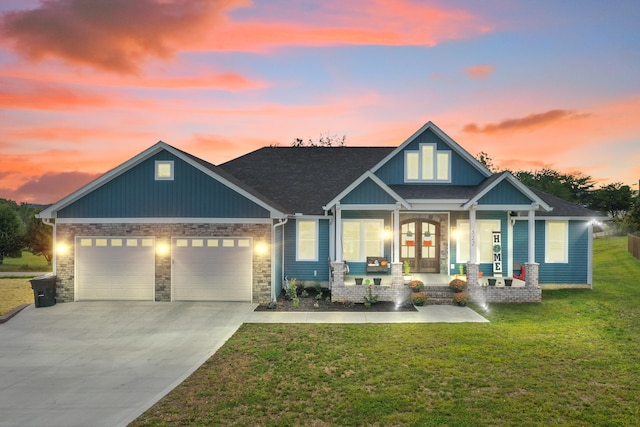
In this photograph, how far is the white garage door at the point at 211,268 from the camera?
13164 millimetres

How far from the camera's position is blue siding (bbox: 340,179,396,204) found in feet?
44.3

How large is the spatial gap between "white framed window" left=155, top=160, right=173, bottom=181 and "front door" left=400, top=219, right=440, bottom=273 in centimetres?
1049

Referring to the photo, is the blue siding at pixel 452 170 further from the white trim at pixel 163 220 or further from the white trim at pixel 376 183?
the white trim at pixel 163 220

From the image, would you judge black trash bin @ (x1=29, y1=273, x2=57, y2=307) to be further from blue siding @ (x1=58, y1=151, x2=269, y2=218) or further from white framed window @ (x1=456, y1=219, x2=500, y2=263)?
white framed window @ (x1=456, y1=219, x2=500, y2=263)

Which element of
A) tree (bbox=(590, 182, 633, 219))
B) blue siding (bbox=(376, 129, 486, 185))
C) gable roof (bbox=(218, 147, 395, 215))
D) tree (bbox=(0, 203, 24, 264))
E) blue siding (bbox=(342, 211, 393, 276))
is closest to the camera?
blue siding (bbox=(342, 211, 393, 276))

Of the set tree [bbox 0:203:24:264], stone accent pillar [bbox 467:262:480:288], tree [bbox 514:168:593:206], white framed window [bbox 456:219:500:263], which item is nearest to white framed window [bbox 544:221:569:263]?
white framed window [bbox 456:219:500:263]

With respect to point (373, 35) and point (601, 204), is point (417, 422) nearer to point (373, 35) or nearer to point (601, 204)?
point (373, 35)

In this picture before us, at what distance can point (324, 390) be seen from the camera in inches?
243

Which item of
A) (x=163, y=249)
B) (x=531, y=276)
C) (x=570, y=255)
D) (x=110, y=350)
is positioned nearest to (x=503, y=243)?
(x=531, y=276)

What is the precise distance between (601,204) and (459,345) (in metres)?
62.6

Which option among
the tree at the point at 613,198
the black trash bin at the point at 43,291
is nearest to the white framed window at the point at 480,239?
the black trash bin at the point at 43,291

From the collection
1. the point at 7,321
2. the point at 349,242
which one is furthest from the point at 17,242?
the point at 349,242

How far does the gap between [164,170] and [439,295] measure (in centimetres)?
1195

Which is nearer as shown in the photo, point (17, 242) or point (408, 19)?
point (408, 19)
